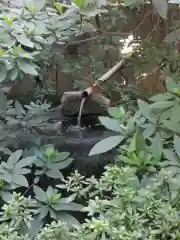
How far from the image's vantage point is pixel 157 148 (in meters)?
0.93

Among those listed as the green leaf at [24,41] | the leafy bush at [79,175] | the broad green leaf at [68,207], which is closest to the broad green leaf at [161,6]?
the leafy bush at [79,175]

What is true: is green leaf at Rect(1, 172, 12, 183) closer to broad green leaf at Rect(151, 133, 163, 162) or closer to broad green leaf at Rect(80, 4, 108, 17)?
broad green leaf at Rect(151, 133, 163, 162)

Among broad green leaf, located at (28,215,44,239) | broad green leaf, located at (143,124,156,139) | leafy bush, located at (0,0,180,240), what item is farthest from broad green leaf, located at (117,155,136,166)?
broad green leaf, located at (28,215,44,239)

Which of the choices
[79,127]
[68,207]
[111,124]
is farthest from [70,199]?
[79,127]

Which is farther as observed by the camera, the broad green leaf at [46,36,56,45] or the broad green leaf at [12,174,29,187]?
the broad green leaf at [46,36,56,45]

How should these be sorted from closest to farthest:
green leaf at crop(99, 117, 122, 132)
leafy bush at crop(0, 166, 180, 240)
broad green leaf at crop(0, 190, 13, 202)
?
leafy bush at crop(0, 166, 180, 240), broad green leaf at crop(0, 190, 13, 202), green leaf at crop(99, 117, 122, 132)

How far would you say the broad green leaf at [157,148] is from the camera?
0.92 m

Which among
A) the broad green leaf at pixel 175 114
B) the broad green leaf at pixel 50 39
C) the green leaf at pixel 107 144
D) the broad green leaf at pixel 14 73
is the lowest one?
the green leaf at pixel 107 144

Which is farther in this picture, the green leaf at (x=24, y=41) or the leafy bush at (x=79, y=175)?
the green leaf at (x=24, y=41)

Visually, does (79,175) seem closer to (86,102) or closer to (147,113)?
(147,113)

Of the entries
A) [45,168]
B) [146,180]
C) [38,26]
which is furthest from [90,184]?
[38,26]

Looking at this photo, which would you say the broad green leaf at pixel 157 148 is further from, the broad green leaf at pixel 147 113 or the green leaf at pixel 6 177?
the green leaf at pixel 6 177

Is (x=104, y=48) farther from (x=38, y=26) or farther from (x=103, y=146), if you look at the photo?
(x=103, y=146)

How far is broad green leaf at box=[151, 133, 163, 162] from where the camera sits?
916 mm
